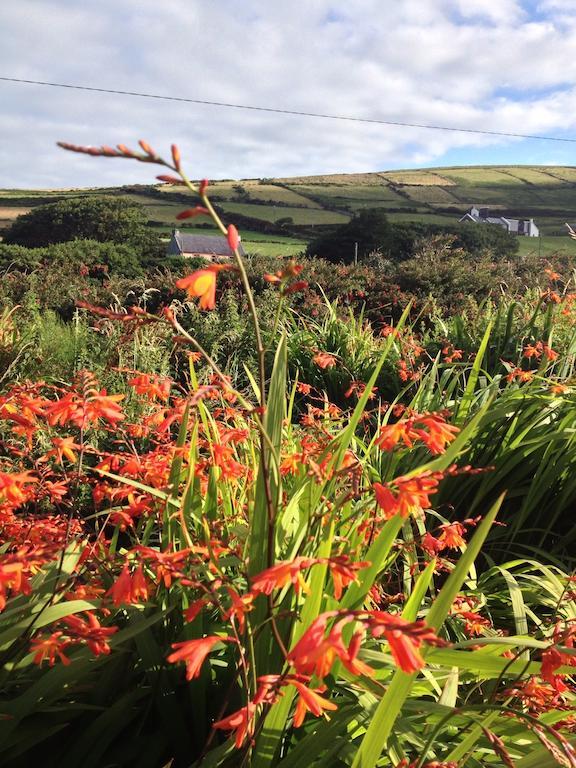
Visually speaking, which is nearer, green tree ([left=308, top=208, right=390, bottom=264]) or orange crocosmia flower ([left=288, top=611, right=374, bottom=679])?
orange crocosmia flower ([left=288, top=611, right=374, bottom=679])

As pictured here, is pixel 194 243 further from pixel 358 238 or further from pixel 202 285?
pixel 202 285

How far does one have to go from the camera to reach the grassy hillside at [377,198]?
137 feet

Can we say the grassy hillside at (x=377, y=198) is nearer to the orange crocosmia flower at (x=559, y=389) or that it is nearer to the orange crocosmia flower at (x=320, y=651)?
the orange crocosmia flower at (x=559, y=389)

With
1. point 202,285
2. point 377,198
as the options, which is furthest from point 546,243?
point 202,285

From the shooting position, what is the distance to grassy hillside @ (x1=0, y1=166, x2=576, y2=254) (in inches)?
1644

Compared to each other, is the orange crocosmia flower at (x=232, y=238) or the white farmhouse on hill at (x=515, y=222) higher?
the white farmhouse on hill at (x=515, y=222)

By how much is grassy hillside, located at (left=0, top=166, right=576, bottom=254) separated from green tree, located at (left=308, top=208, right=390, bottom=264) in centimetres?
375

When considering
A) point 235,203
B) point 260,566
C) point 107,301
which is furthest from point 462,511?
point 235,203

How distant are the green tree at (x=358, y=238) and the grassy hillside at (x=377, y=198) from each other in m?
3.75

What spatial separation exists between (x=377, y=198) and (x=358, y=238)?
30.1 meters

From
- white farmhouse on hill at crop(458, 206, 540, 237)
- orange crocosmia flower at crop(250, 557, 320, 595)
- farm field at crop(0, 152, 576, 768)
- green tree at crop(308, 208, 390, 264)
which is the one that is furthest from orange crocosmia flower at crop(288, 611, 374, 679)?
white farmhouse on hill at crop(458, 206, 540, 237)

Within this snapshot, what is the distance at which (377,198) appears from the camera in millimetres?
55500

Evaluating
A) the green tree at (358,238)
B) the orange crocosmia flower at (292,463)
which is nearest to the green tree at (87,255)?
the green tree at (358,238)

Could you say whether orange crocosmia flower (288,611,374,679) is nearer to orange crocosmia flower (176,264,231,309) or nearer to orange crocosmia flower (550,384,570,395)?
orange crocosmia flower (176,264,231,309)
